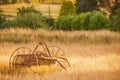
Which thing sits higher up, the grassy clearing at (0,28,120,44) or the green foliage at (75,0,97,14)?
the green foliage at (75,0,97,14)

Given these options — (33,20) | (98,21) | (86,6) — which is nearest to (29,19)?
(33,20)

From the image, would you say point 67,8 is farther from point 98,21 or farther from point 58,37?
point 58,37

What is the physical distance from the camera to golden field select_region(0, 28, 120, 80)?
651cm

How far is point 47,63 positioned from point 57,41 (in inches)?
155

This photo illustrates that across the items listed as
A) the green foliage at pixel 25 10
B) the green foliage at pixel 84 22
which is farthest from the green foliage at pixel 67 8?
the green foliage at pixel 25 10

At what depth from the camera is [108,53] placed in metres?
9.58

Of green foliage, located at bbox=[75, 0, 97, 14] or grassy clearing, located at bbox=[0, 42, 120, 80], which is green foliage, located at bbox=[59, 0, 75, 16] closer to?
green foliage, located at bbox=[75, 0, 97, 14]

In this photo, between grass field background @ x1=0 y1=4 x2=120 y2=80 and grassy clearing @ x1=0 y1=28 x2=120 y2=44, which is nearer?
grass field background @ x1=0 y1=4 x2=120 y2=80

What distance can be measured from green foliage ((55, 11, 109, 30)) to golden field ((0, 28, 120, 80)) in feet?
9.46

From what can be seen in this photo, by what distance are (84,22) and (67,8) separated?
82 centimetres

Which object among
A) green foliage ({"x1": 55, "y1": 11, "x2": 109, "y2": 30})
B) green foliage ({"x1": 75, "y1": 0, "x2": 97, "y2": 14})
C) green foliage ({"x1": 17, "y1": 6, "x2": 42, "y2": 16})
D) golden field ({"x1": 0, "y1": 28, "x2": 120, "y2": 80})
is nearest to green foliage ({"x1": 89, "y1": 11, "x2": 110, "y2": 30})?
green foliage ({"x1": 55, "y1": 11, "x2": 109, "y2": 30})

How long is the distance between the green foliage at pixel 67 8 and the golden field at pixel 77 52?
112 inches

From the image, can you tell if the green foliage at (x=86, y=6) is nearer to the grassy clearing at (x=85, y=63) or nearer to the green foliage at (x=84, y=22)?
the green foliage at (x=84, y=22)

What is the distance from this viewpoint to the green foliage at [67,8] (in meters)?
15.3
